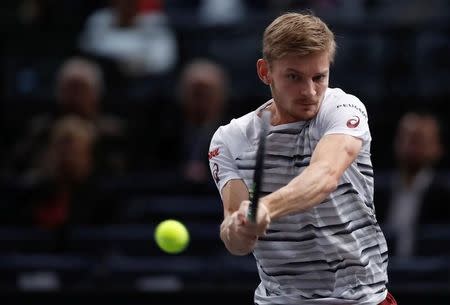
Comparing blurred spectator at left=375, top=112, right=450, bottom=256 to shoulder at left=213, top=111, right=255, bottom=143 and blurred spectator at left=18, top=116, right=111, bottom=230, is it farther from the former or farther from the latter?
shoulder at left=213, top=111, right=255, bottom=143

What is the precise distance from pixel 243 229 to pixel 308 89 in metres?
0.77

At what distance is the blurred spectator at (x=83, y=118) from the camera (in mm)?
9719

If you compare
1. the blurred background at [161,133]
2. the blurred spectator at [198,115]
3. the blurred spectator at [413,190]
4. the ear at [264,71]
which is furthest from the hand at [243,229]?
the blurred spectator at [198,115]

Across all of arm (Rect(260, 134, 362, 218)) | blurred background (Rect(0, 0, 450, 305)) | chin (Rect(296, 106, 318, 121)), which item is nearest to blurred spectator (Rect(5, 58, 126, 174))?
blurred background (Rect(0, 0, 450, 305))

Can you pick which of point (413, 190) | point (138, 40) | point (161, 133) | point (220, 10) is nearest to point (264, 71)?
point (413, 190)

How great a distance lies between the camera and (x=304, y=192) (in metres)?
4.31

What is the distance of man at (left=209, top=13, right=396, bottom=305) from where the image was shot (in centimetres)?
459

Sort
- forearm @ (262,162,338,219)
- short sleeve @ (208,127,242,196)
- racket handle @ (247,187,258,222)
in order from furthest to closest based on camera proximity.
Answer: short sleeve @ (208,127,242,196) → forearm @ (262,162,338,219) → racket handle @ (247,187,258,222)

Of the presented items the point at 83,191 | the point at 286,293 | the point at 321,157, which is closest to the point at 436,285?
the point at 83,191

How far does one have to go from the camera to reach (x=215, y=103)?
381 inches

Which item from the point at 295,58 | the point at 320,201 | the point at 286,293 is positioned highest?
the point at 295,58

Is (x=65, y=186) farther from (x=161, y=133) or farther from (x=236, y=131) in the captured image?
(x=236, y=131)

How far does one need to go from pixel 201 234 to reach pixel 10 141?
2.73m

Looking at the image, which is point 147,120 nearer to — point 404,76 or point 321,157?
point 404,76
